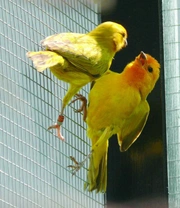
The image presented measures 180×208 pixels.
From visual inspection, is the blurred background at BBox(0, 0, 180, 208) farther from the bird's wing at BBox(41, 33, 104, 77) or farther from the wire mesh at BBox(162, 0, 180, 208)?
the bird's wing at BBox(41, 33, 104, 77)

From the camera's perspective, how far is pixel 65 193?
1495 mm

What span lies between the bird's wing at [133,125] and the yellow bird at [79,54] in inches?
4.5

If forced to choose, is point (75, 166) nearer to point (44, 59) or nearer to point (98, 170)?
point (98, 170)

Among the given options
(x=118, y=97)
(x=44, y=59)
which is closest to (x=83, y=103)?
(x=118, y=97)

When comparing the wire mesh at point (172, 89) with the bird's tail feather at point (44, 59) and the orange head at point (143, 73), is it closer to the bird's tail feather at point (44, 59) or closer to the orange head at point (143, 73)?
the orange head at point (143, 73)

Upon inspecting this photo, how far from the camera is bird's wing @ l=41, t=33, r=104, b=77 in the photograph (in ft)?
3.90

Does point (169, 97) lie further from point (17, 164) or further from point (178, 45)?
point (17, 164)

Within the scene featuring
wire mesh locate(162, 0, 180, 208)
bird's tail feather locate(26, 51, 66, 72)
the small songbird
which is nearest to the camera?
bird's tail feather locate(26, 51, 66, 72)

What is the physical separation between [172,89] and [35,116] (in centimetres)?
29

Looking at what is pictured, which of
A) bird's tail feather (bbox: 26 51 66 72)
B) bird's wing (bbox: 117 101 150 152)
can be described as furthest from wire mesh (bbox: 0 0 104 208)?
bird's tail feather (bbox: 26 51 66 72)

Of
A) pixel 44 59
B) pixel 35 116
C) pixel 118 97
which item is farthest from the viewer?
pixel 35 116

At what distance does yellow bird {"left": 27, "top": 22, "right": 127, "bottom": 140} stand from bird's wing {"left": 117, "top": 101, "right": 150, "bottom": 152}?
0.38 ft

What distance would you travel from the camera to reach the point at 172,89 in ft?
4.94

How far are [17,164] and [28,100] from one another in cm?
14
